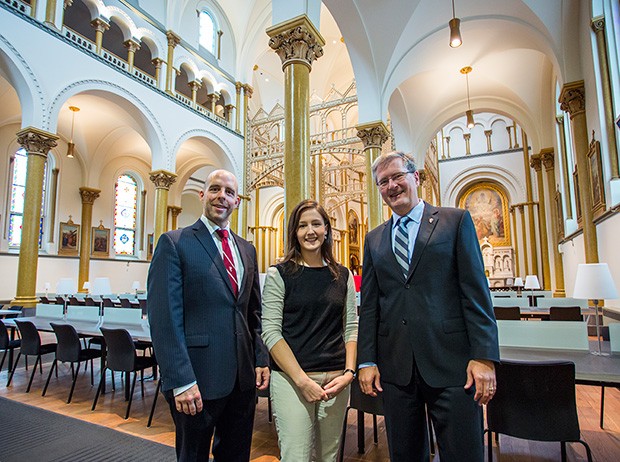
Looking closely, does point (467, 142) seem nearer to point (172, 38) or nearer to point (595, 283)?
point (172, 38)

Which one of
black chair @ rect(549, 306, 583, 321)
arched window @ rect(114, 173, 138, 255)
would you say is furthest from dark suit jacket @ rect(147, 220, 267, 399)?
arched window @ rect(114, 173, 138, 255)

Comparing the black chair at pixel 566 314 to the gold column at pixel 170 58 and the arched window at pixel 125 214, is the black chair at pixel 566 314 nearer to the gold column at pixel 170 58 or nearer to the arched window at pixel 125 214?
the gold column at pixel 170 58

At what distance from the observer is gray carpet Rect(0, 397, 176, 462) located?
2723mm

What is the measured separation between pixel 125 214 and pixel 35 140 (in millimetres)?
8228

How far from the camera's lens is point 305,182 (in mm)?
4672

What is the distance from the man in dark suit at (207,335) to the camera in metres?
1.55

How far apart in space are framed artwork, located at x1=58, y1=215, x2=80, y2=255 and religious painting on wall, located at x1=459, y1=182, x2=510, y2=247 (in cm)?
1793

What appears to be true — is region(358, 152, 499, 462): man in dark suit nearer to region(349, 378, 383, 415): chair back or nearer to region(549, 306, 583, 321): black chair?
region(349, 378, 383, 415): chair back

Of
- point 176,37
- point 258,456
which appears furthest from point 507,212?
point 258,456

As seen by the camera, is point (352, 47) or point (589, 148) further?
point (352, 47)

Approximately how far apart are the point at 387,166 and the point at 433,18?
26.9ft

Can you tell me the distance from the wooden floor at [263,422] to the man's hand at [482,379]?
65.0 inches

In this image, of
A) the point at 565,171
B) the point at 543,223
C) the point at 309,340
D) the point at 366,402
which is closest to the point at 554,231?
the point at 543,223

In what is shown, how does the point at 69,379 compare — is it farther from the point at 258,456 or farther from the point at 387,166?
the point at 387,166
